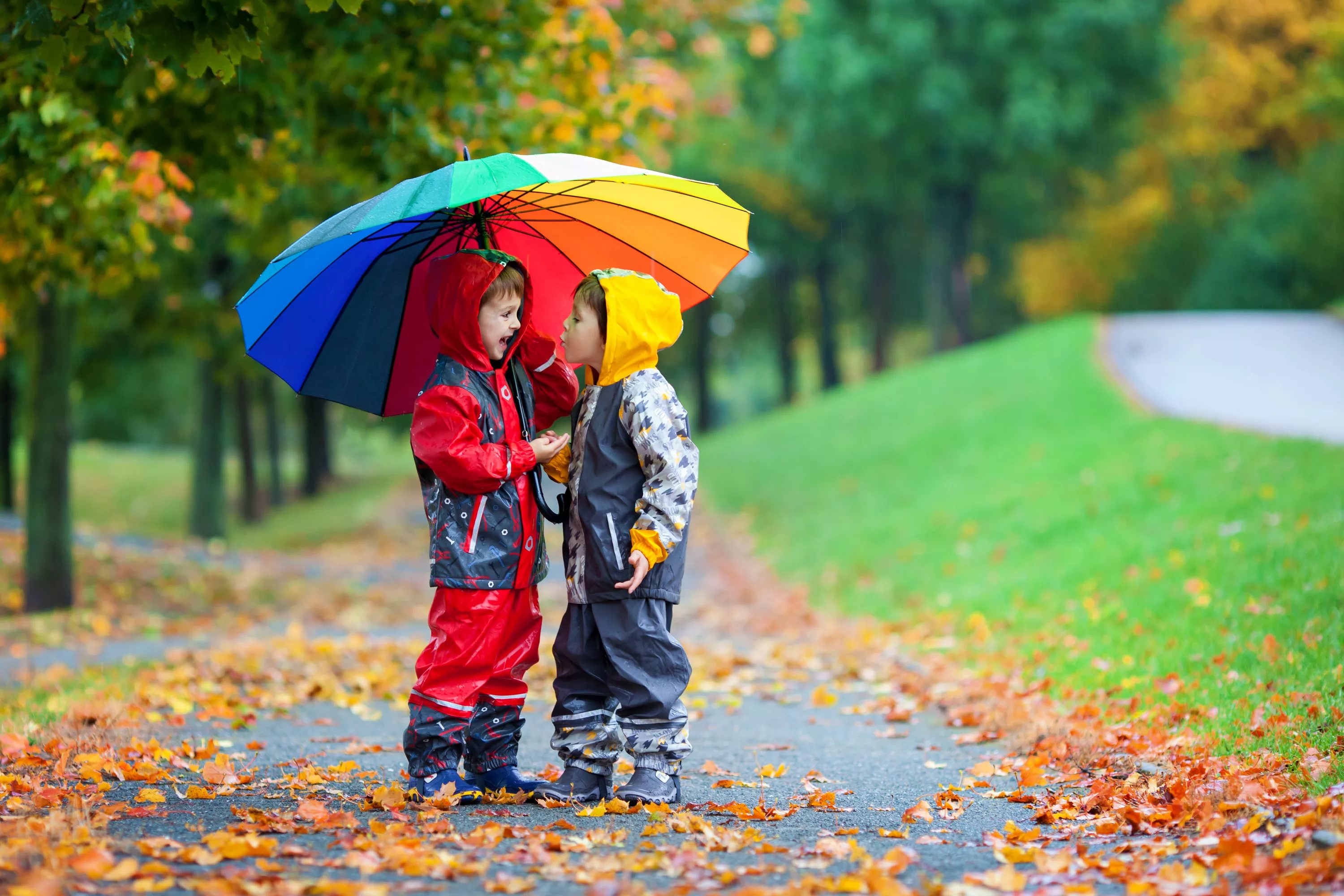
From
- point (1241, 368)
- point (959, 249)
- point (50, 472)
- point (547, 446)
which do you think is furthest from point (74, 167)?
point (959, 249)

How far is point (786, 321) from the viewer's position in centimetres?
3531

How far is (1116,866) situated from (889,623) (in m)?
6.38

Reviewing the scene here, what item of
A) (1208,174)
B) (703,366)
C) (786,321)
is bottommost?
(703,366)

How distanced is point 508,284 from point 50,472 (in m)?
8.75

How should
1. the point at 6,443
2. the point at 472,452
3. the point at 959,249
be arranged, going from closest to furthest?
1. the point at 472,452
2. the point at 6,443
3. the point at 959,249

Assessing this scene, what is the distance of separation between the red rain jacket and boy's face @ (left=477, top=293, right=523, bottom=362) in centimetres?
4

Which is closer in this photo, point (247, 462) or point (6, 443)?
point (6, 443)

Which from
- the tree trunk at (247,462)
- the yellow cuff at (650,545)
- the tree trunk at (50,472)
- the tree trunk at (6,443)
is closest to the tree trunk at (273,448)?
the tree trunk at (247,462)

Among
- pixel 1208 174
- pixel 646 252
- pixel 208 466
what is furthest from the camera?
pixel 1208 174

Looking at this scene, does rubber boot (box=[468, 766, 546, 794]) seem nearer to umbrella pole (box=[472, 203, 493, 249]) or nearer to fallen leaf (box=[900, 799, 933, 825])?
fallen leaf (box=[900, 799, 933, 825])

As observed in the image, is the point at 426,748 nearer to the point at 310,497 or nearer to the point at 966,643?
the point at 966,643

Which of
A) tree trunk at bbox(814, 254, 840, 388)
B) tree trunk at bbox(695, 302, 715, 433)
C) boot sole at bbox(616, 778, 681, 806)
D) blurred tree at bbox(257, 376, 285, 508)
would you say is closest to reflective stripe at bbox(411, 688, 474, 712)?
boot sole at bbox(616, 778, 681, 806)

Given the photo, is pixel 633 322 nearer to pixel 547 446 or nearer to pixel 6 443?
pixel 547 446

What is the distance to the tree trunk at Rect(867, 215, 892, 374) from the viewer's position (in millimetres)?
31828
